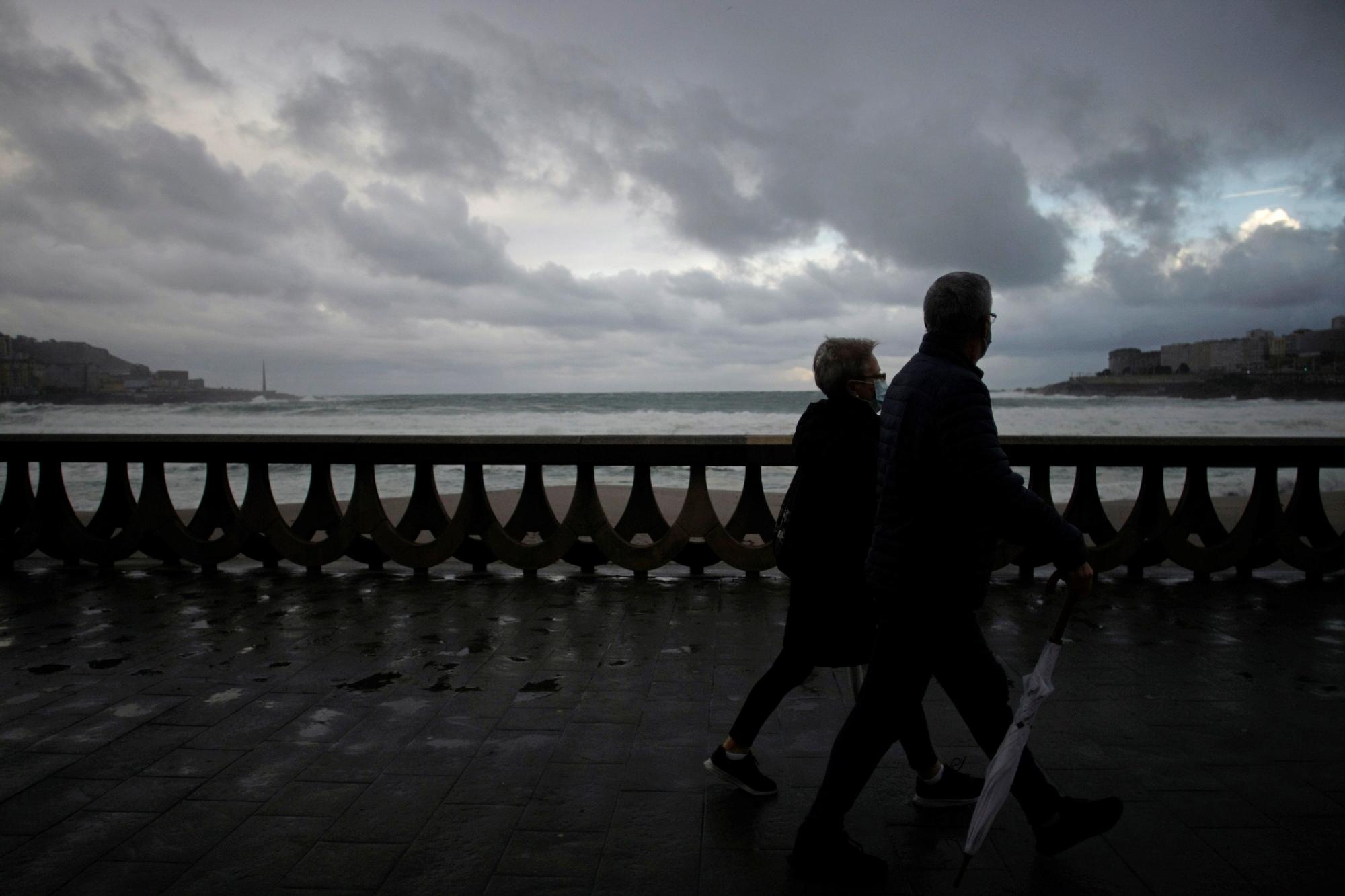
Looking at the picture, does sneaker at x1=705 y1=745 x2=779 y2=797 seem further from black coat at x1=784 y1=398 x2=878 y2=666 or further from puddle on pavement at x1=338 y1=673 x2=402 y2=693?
puddle on pavement at x1=338 y1=673 x2=402 y2=693

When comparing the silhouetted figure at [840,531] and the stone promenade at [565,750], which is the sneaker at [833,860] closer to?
the stone promenade at [565,750]

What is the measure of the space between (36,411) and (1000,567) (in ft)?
145

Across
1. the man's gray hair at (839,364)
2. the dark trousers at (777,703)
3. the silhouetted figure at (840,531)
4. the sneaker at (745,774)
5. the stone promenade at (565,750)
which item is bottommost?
the stone promenade at (565,750)

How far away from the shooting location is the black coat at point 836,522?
114 inches

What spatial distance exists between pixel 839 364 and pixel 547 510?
4.54 metres

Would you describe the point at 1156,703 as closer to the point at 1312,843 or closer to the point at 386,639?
the point at 1312,843

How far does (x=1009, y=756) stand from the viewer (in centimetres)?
240

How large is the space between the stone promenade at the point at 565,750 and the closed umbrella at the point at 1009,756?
0.30 meters

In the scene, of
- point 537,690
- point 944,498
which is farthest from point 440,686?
point 944,498

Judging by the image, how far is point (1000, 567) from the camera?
282 inches

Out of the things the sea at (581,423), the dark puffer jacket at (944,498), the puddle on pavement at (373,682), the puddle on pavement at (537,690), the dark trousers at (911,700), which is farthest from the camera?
the sea at (581,423)

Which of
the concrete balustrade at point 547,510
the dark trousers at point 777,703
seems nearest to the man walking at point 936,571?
the dark trousers at point 777,703

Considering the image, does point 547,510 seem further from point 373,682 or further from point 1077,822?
point 1077,822

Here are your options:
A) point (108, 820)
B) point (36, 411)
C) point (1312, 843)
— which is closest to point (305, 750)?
point (108, 820)
